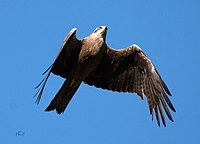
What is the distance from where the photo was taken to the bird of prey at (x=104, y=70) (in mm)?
10406

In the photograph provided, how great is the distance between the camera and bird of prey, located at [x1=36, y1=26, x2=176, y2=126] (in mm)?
10406

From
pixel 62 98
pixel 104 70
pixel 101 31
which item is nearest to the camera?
pixel 62 98

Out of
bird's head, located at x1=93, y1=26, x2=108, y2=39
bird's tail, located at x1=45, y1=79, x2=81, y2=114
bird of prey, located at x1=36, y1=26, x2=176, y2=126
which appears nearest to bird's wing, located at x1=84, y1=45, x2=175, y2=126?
bird of prey, located at x1=36, y1=26, x2=176, y2=126

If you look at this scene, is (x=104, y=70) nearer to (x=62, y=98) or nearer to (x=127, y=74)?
(x=127, y=74)

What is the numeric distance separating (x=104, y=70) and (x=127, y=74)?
52 centimetres

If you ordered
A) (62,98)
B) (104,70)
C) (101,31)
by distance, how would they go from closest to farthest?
(62,98) → (101,31) → (104,70)

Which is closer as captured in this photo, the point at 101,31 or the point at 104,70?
the point at 101,31

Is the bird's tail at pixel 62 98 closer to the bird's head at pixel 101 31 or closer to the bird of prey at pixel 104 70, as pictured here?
the bird of prey at pixel 104 70

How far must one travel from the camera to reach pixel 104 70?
11.4 metres

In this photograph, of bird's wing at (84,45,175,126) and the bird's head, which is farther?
bird's wing at (84,45,175,126)

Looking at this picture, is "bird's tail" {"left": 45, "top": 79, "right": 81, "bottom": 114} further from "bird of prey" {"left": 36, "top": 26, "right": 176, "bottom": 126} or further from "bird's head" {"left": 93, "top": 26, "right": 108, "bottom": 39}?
"bird's head" {"left": 93, "top": 26, "right": 108, "bottom": 39}

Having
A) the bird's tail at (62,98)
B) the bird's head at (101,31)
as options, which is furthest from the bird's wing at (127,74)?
the bird's tail at (62,98)

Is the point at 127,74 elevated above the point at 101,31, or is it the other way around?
the point at 101,31

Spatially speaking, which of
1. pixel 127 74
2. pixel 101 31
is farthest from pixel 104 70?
pixel 101 31
